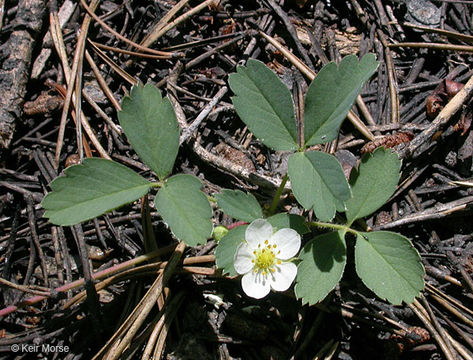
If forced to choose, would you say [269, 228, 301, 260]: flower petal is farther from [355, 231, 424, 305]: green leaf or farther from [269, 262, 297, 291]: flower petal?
[355, 231, 424, 305]: green leaf

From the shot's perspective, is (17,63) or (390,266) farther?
(17,63)

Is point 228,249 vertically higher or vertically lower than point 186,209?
lower

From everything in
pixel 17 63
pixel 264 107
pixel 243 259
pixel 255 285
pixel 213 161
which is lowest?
Result: pixel 255 285

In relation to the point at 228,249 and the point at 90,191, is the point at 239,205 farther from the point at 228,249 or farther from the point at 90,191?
the point at 90,191

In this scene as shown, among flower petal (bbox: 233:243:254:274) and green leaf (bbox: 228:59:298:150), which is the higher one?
green leaf (bbox: 228:59:298:150)

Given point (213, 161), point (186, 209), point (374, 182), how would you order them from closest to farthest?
point (186, 209), point (374, 182), point (213, 161)

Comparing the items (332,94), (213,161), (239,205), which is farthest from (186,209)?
(332,94)

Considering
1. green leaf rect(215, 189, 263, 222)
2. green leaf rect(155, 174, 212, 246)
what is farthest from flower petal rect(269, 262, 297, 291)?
green leaf rect(155, 174, 212, 246)
